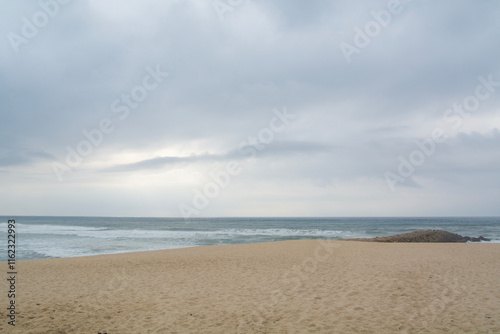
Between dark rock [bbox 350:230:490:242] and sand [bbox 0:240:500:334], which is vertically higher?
sand [bbox 0:240:500:334]

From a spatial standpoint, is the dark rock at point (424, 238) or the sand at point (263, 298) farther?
the dark rock at point (424, 238)

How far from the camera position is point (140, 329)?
620cm

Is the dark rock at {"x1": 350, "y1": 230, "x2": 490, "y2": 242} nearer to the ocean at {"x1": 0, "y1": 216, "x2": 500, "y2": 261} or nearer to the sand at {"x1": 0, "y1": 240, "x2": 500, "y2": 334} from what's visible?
the ocean at {"x1": 0, "y1": 216, "x2": 500, "y2": 261}

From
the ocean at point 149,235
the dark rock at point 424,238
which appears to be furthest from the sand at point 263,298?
the dark rock at point 424,238

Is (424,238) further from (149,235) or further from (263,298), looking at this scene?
(149,235)

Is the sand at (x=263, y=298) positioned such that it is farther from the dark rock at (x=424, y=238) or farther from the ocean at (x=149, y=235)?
the dark rock at (x=424, y=238)

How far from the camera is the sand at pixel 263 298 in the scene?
20.6ft

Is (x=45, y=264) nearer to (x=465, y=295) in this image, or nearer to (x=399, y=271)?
(x=399, y=271)

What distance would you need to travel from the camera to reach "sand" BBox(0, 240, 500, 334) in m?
6.29

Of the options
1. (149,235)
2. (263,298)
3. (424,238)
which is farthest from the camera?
(149,235)

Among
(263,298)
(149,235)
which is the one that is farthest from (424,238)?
(149,235)

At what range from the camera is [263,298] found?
8.29m

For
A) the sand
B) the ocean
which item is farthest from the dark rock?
the sand

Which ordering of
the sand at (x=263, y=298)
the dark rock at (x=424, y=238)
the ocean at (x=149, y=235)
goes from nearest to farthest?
the sand at (x=263, y=298)
the ocean at (x=149, y=235)
the dark rock at (x=424, y=238)
